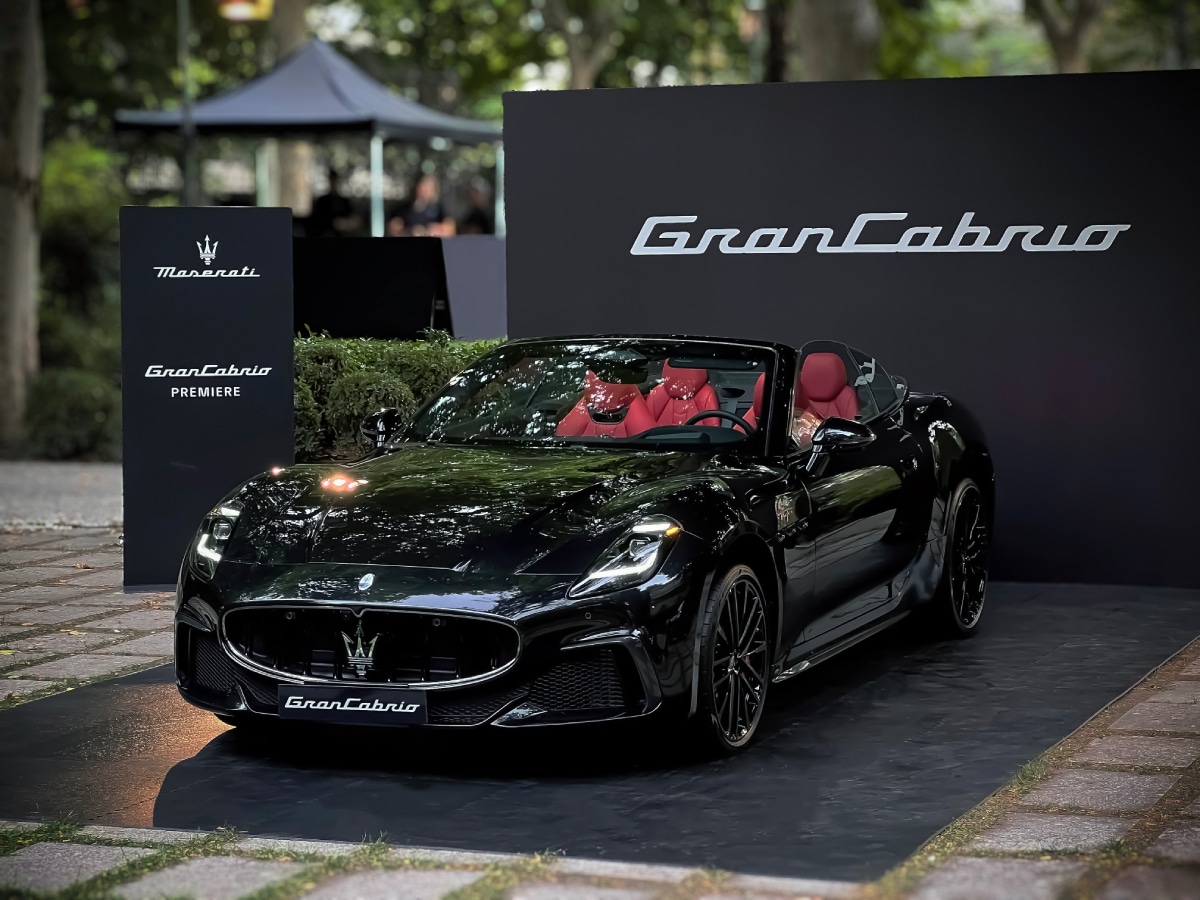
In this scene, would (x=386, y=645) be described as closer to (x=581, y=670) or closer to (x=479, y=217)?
(x=581, y=670)

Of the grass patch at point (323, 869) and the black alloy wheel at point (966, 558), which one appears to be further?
the black alloy wheel at point (966, 558)

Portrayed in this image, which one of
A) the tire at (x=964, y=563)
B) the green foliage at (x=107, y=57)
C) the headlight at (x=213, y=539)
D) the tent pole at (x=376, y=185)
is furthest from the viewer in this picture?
the green foliage at (x=107, y=57)

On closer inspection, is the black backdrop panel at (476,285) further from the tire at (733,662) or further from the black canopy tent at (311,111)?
the black canopy tent at (311,111)

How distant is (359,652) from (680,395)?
2.05m

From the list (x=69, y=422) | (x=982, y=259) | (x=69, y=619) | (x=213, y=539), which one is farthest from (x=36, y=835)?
(x=69, y=422)

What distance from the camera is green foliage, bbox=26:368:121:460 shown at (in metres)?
18.2

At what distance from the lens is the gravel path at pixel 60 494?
1283 centimetres

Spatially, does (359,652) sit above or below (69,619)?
above

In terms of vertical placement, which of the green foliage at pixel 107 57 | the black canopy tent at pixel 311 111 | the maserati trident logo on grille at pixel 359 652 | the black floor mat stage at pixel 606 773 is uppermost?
the green foliage at pixel 107 57

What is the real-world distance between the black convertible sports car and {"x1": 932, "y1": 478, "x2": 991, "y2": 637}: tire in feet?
1.79

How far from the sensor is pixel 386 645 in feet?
19.9

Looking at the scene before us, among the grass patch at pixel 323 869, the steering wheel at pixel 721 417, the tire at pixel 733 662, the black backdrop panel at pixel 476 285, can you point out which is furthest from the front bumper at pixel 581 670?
the black backdrop panel at pixel 476 285

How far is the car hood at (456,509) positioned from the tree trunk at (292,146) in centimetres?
2241

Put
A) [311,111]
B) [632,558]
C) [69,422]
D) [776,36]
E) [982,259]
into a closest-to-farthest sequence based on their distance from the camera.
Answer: [632,558]
[982,259]
[69,422]
[311,111]
[776,36]
